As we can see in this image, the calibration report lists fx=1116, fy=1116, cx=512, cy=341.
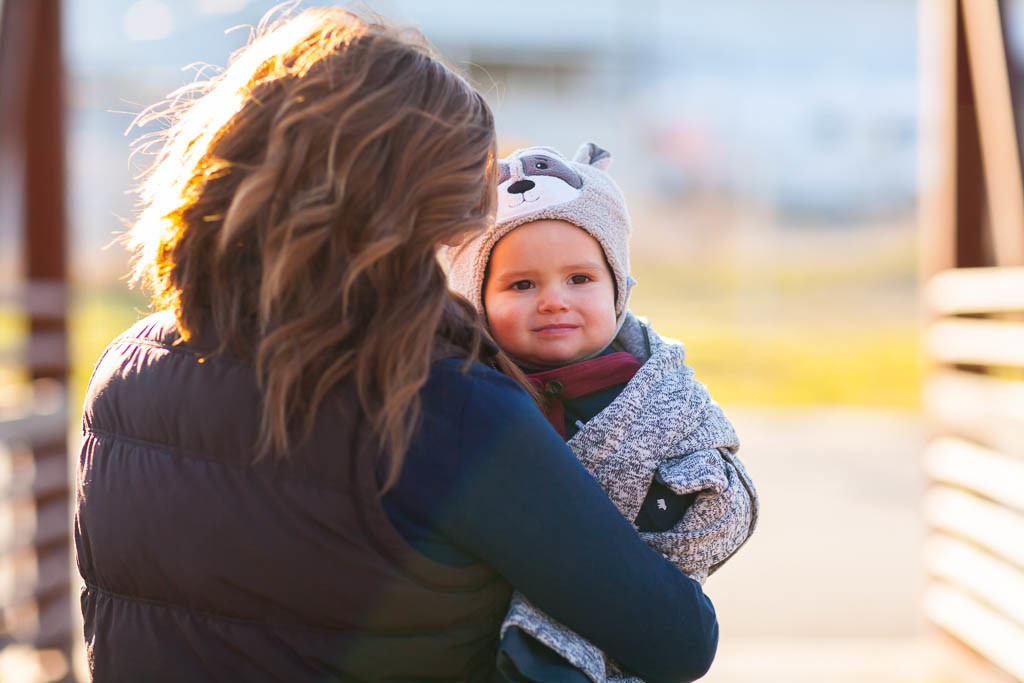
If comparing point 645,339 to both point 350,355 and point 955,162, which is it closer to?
point 350,355

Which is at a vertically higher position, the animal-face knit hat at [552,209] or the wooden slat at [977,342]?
the animal-face knit hat at [552,209]

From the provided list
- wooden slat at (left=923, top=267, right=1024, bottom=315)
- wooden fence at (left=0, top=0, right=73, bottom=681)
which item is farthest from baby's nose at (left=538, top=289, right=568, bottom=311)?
wooden fence at (left=0, top=0, right=73, bottom=681)

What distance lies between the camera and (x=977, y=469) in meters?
3.38

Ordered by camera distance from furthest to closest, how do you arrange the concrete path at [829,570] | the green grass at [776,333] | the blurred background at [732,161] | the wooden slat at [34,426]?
the blurred background at [732,161] → the green grass at [776,333] → the concrete path at [829,570] → the wooden slat at [34,426]

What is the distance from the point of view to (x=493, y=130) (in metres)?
1.29

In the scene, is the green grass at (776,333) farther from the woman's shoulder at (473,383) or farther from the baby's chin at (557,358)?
the woman's shoulder at (473,383)

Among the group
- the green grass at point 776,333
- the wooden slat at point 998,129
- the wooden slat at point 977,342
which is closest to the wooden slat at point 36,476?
the wooden slat at point 977,342

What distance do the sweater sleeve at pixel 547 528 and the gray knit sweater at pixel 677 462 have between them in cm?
24

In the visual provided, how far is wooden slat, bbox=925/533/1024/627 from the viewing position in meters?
3.12

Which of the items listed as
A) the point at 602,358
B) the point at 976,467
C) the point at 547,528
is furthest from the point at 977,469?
the point at 547,528

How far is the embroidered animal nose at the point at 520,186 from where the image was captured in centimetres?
172

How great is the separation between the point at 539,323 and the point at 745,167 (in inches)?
740

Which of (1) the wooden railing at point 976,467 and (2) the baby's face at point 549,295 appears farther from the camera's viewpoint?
(1) the wooden railing at point 976,467

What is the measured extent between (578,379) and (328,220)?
61cm
